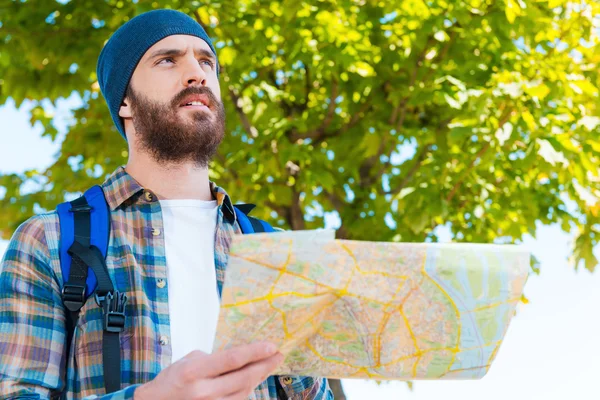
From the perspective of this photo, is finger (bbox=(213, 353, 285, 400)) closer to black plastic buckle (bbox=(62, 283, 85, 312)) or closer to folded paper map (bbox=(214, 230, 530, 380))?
folded paper map (bbox=(214, 230, 530, 380))

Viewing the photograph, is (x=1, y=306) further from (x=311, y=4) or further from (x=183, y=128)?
(x=311, y=4)

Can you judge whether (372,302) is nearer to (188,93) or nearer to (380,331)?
(380,331)

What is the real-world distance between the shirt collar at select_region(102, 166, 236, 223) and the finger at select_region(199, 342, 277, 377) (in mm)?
837

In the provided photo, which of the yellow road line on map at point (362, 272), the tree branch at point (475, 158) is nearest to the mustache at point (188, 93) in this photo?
the yellow road line on map at point (362, 272)

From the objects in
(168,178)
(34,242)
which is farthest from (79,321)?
(168,178)

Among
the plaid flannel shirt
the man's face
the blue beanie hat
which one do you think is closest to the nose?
the man's face

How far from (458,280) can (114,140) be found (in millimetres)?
5195

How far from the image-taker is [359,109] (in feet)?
18.6

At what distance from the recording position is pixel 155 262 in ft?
6.16

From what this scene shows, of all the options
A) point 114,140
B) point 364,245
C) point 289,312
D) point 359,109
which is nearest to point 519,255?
point 364,245

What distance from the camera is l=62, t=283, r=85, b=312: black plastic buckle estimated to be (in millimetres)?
1676

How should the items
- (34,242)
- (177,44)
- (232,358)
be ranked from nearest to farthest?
Result: 1. (232,358)
2. (34,242)
3. (177,44)

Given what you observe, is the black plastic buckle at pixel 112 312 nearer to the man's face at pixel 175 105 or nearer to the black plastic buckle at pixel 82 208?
the black plastic buckle at pixel 82 208

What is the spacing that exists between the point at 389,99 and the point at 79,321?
151 inches
